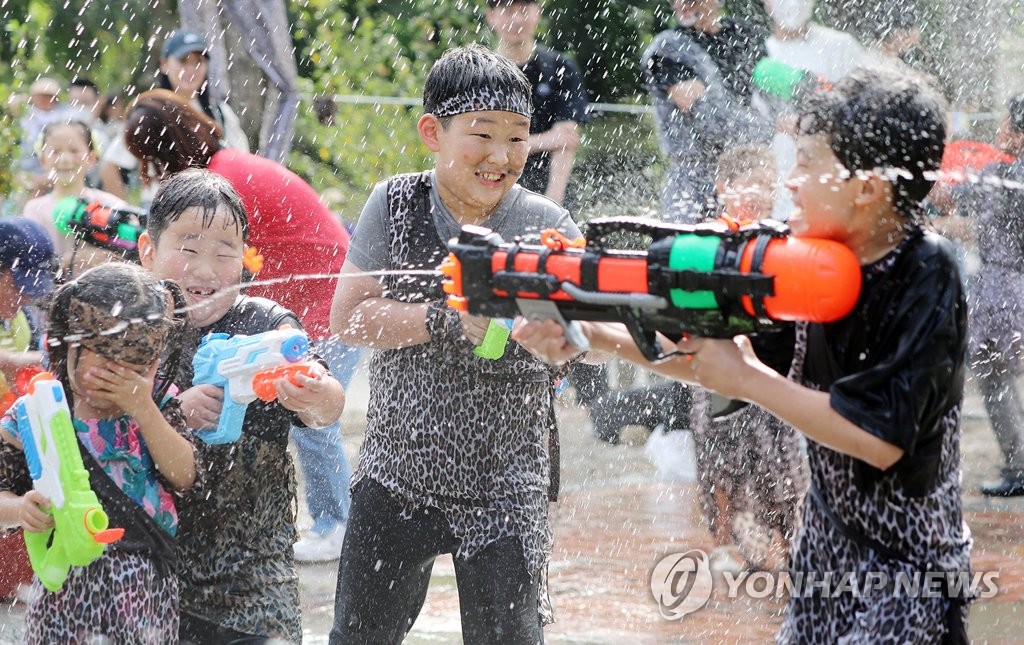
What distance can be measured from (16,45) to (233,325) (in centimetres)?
1222

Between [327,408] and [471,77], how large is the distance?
0.87 meters

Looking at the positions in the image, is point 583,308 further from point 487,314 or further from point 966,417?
point 966,417

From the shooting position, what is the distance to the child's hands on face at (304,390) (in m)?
3.21

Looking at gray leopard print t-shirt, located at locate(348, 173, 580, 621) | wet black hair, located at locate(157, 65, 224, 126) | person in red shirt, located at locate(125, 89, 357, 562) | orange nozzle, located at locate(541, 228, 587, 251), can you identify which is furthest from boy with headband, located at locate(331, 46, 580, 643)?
wet black hair, located at locate(157, 65, 224, 126)

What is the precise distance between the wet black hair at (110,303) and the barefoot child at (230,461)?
0.16 meters

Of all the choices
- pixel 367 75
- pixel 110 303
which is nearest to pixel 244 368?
pixel 110 303

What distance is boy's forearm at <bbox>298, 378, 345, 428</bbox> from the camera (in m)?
3.29

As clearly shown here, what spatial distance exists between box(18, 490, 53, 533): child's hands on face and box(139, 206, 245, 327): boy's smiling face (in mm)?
583

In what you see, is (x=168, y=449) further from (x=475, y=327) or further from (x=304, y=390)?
(x=475, y=327)

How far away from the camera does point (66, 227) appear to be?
15.5 ft

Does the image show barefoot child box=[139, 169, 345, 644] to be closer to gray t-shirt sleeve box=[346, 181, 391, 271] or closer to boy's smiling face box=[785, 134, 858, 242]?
gray t-shirt sleeve box=[346, 181, 391, 271]

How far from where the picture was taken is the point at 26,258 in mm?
5066

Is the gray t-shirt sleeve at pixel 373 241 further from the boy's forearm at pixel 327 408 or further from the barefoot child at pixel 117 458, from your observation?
the barefoot child at pixel 117 458

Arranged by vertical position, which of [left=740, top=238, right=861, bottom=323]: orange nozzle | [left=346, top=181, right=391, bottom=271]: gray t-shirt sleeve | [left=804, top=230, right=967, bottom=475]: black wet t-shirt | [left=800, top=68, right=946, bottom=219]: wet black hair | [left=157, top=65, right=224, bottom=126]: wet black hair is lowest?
[left=157, top=65, right=224, bottom=126]: wet black hair
